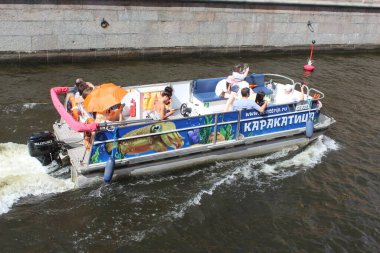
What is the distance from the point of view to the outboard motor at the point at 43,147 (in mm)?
9938

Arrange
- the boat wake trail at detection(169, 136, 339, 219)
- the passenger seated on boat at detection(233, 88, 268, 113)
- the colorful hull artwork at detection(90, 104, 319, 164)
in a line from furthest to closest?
the passenger seated on boat at detection(233, 88, 268, 113) < the boat wake trail at detection(169, 136, 339, 219) < the colorful hull artwork at detection(90, 104, 319, 164)

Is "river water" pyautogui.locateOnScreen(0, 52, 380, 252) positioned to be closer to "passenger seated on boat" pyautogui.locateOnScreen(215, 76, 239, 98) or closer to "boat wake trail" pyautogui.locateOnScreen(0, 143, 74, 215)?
"boat wake trail" pyautogui.locateOnScreen(0, 143, 74, 215)

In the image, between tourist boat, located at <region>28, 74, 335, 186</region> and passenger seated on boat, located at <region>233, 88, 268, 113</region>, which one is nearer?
tourist boat, located at <region>28, 74, 335, 186</region>

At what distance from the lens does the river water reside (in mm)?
8961

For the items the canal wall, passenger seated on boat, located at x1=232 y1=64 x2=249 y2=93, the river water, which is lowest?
the river water

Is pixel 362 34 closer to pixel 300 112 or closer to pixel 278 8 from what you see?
pixel 278 8

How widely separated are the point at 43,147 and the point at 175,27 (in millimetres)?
12392

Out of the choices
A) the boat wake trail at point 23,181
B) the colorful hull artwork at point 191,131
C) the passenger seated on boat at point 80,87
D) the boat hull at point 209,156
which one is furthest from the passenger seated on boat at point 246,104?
the boat wake trail at point 23,181

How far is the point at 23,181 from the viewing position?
9.91 metres

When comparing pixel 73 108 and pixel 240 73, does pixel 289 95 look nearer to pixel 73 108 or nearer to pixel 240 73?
pixel 240 73

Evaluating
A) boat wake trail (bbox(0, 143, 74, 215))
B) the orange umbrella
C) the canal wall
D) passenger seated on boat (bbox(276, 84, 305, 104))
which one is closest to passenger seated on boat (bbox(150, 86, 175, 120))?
the orange umbrella

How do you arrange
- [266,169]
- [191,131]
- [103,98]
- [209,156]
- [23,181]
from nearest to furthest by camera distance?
[23,181], [103,98], [191,131], [209,156], [266,169]

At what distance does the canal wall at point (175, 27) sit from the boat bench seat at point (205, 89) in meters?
7.93

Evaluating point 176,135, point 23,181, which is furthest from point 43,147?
point 176,135
